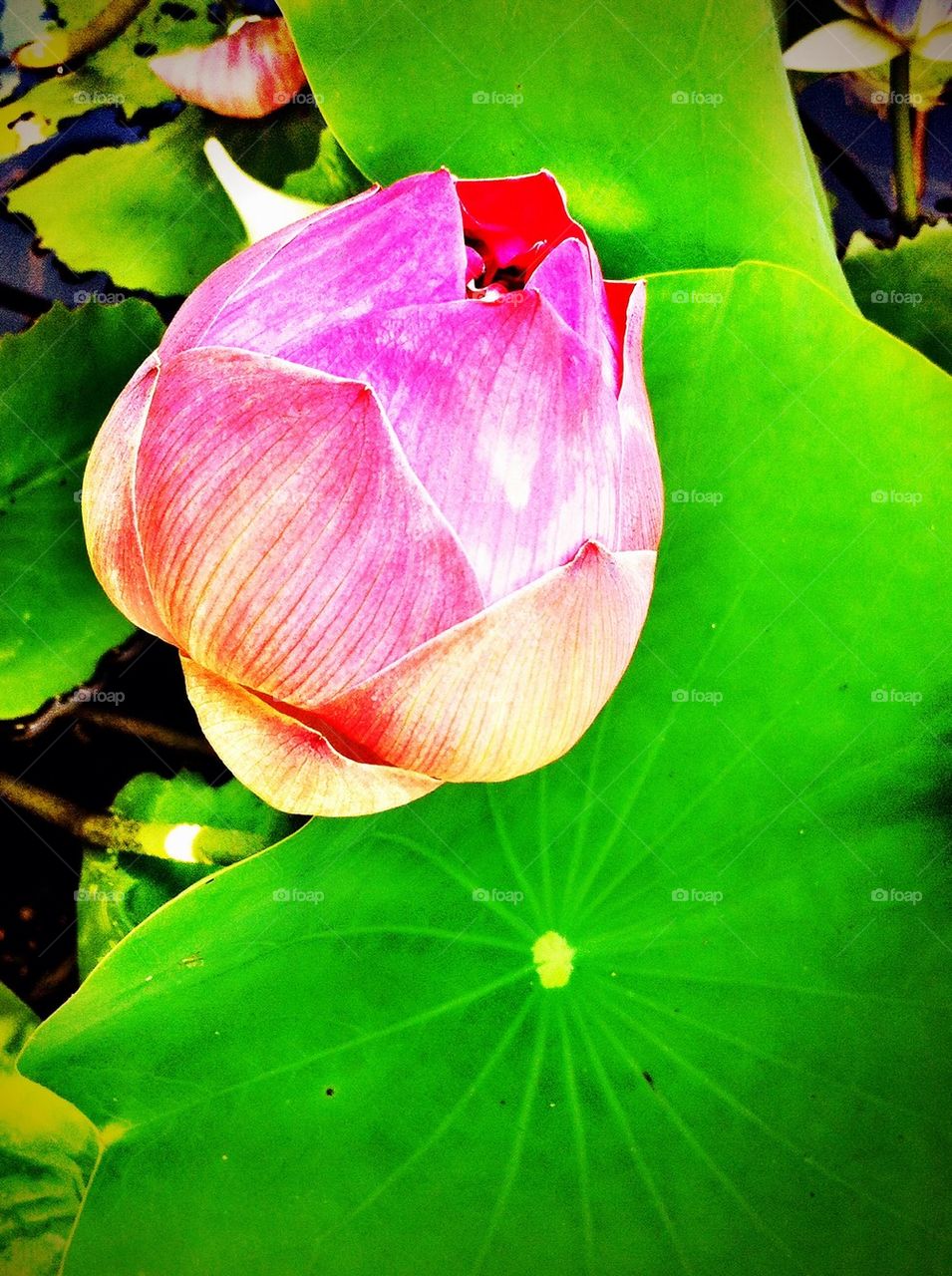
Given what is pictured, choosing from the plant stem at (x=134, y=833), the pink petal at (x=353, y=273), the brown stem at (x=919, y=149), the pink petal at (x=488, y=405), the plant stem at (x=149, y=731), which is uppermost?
the pink petal at (x=353, y=273)

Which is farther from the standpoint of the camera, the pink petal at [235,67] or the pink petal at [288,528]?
the pink petal at [235,67]

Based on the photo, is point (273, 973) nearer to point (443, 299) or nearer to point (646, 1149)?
point (646, 1149)

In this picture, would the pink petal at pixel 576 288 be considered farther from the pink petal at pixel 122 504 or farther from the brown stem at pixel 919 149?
the brown stem at pixel 919 149

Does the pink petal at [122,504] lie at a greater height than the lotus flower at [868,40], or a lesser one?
greater

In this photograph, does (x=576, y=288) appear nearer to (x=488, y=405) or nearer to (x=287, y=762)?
(x=488, y=405)

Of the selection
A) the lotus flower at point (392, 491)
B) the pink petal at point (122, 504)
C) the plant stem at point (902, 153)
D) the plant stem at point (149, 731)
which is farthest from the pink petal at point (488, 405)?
the plant stem at point (902, 153)

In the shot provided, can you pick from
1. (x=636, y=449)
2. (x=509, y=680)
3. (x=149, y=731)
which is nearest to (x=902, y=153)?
(x=636, y=449)
